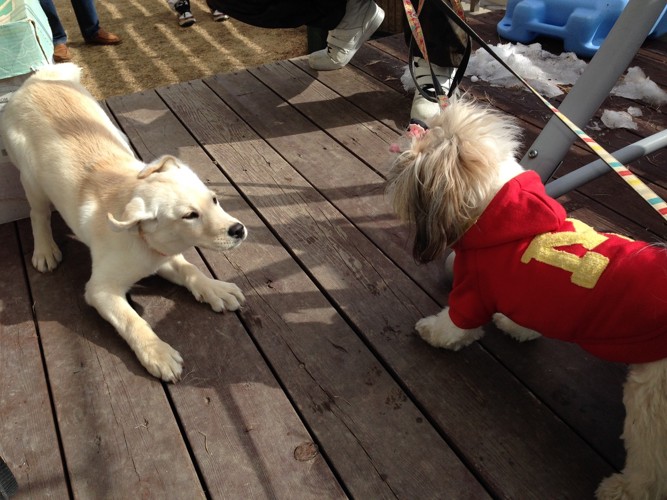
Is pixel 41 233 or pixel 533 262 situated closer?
pixel 533 262

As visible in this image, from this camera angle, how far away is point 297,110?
340 centimetres

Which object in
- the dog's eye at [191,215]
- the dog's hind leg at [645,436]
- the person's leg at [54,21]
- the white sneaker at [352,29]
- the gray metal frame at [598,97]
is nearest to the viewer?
the dog's hind leg at [645,436]

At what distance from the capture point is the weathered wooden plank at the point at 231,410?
5.12 ft

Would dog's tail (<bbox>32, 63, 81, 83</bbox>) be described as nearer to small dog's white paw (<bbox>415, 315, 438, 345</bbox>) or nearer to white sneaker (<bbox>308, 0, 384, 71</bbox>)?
white sneaker (<bbox>308, 0, 384, 71</bbox>)

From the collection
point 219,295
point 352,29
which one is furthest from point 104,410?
point 352,29

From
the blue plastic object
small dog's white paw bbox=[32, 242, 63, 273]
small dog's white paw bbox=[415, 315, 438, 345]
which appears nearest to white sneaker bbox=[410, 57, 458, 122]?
the blue plastic object

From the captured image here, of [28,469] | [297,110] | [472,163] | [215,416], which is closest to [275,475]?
[215,416]

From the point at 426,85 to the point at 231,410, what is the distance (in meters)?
2.33

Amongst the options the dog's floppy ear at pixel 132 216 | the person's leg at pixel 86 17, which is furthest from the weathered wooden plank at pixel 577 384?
the person's leg at pixel 86 17

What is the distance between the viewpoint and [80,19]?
207 inches

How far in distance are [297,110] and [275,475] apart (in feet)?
8.07

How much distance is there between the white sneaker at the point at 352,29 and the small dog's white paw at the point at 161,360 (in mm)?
2531

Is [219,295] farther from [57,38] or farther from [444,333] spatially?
[57,38]

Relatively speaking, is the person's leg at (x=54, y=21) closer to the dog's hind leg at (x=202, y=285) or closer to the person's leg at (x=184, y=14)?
the person's leg at (x=184, y=14)
